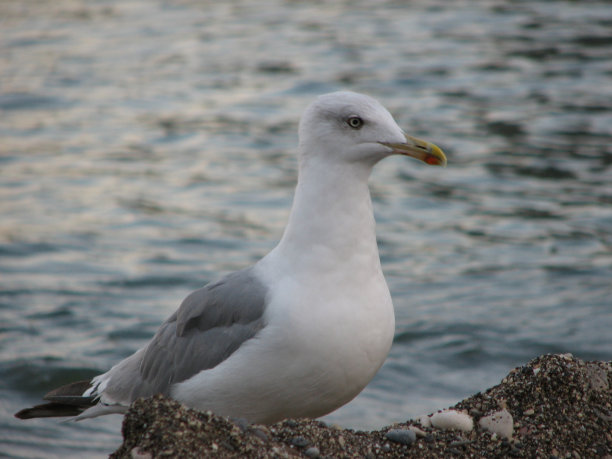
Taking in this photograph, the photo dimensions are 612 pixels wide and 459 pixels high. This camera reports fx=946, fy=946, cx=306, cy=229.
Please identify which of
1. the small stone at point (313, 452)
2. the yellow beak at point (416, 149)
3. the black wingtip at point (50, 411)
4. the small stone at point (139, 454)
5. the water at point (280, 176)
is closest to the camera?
the small stone at point (139, 454)

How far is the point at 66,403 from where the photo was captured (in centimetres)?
517

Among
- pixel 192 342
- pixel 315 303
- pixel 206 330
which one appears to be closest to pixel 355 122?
pixel 315 303

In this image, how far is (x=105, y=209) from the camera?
33.0 feet

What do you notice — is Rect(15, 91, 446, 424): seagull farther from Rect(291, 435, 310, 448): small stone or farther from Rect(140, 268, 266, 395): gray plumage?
Rect(291, 435, 310, 448): small stone

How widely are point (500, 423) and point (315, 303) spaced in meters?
0.95

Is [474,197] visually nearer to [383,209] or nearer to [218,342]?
[383,209]

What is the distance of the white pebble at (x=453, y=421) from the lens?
401cm

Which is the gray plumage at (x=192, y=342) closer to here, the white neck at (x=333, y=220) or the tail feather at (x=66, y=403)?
the tail feather at (x=66, y=403)

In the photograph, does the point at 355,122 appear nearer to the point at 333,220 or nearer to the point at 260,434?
the point at 333,220

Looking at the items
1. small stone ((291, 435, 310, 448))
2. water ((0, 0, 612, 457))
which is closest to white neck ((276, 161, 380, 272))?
small stone ((291, 435, 310, 448))

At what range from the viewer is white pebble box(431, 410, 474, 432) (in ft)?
13.2

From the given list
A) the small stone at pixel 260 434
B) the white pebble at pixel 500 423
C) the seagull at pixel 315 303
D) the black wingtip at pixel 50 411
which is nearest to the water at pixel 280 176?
the black wingtip at pixel 50 411

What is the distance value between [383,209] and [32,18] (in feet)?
28.6

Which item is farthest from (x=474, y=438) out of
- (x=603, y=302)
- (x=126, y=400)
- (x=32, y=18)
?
(x=32, y=18)
